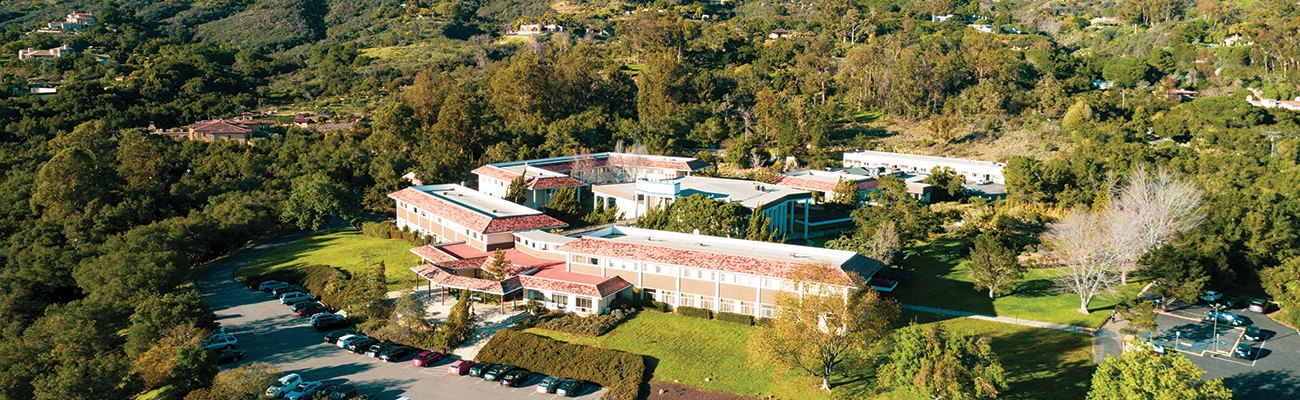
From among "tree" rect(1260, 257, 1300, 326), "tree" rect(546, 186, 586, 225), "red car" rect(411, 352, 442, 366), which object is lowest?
"red car" rect(411, 352, 442, 366)

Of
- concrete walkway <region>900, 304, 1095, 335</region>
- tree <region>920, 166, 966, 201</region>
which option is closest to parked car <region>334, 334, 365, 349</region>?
concrete walkway <region>900, 304, 1095, 335</region>

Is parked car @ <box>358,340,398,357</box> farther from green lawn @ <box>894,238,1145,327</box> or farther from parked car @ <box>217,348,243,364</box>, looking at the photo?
green lawn @ <box>894,238,1145,327</box>

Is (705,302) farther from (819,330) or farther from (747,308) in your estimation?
(819,330)

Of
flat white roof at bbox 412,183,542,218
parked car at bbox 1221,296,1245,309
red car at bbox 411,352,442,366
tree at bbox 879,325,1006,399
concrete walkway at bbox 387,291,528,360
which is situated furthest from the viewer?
flat white roof at bbox 412,183,542,218

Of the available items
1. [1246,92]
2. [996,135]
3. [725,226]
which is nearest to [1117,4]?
[1246,92]

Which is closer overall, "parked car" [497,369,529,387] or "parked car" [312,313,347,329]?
"parked car" [497,369,529,387]
